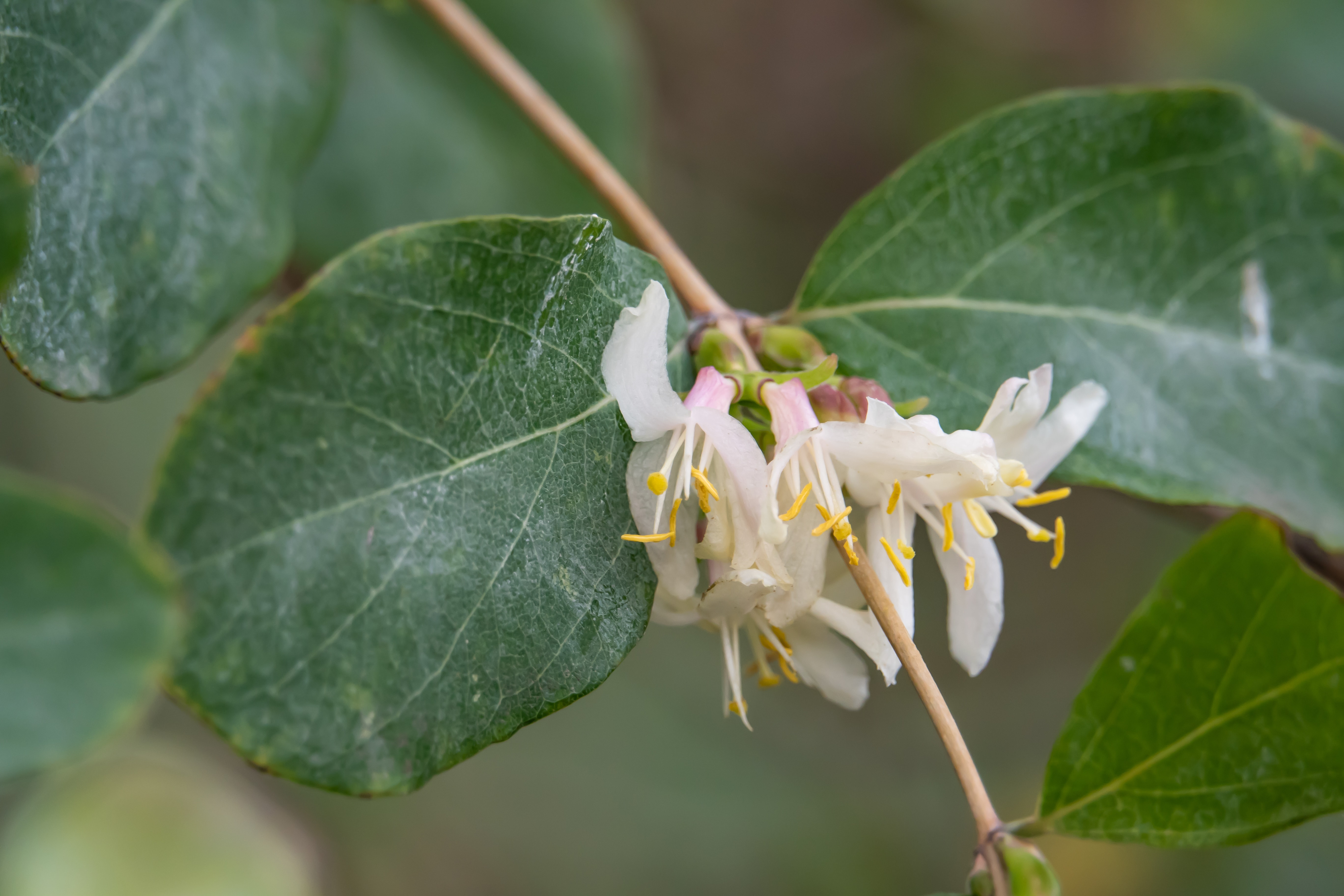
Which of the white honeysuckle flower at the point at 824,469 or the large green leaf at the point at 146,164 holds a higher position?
the large green leaf at the point at 146,164

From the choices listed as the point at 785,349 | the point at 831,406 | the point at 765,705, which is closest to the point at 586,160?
the point at 785,349

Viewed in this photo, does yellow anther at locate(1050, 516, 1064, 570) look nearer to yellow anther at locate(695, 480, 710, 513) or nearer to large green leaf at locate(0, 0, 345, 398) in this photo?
yellow anther at locate(695, 480, 710, 513)

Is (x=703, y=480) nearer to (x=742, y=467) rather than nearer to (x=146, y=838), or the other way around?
(x=742, y=467)

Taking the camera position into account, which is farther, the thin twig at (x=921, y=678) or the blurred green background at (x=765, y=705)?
the blurred green background at (x=765, y=705)

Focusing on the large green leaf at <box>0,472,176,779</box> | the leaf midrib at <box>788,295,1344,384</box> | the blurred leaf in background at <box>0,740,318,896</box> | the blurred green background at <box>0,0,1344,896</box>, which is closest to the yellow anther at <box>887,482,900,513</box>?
the leaf midrib at <box>788,295,1344,384</box>

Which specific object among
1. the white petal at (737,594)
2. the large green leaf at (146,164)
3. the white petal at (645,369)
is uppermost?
the large green leaf at (146,164)

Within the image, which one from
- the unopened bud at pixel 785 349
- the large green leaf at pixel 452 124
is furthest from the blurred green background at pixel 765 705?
the unopened bud at pixel 785 349

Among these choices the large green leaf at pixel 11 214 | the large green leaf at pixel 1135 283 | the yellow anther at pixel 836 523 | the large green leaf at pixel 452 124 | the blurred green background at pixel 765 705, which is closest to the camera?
the large green leaf at pixel 11 214

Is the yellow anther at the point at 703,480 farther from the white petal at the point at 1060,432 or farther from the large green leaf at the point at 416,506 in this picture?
the white petal at the point at 1060,432
